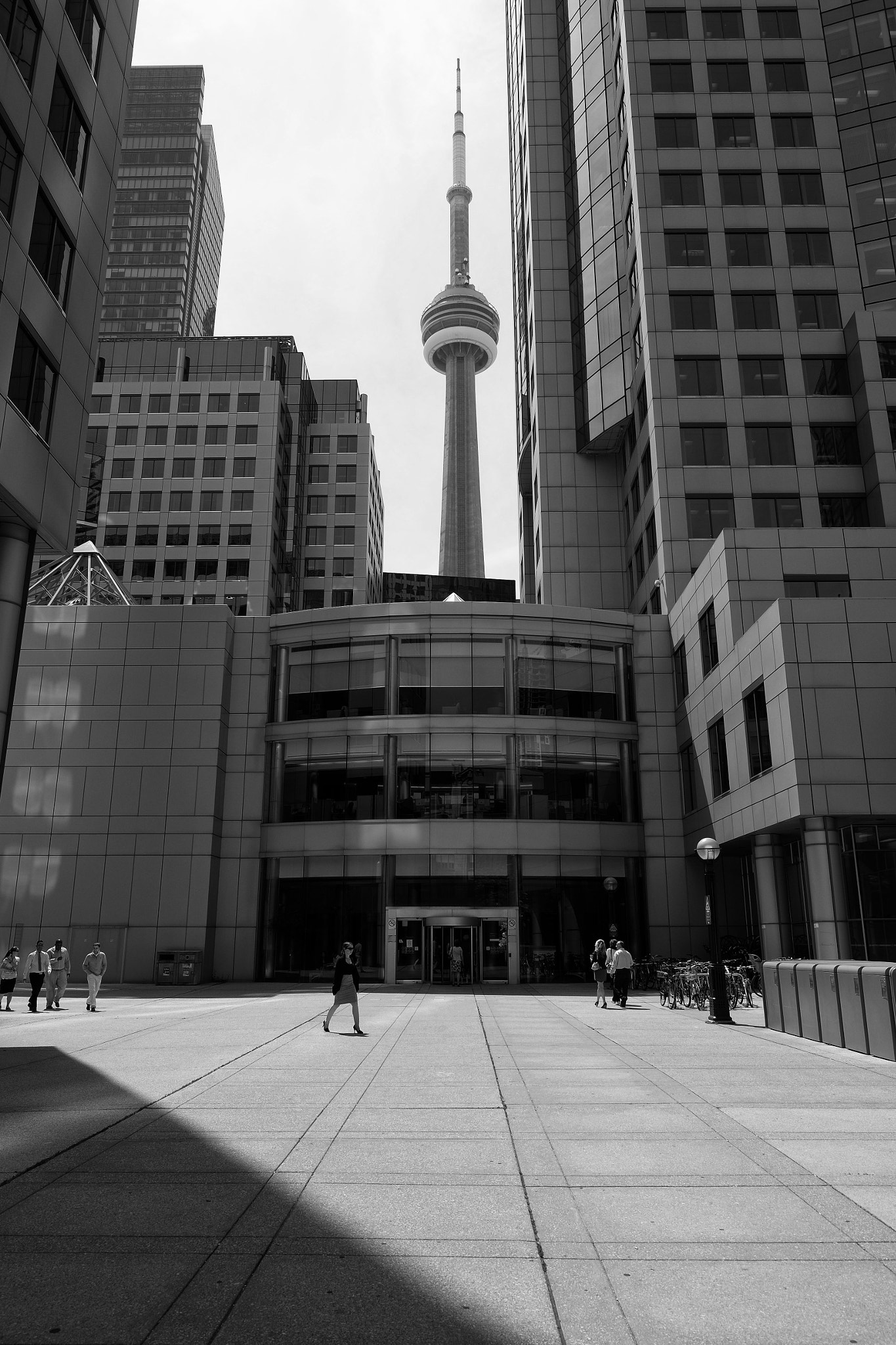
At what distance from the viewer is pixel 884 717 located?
28.0 m

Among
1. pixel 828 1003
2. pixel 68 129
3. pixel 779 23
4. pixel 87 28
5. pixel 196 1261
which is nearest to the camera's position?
pixel 196 1261

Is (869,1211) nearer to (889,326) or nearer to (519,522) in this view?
A: (889,326)

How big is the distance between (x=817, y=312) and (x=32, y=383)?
40.0m

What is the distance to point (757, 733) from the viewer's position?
31.9m

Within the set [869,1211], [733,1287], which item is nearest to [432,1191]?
[733,1287]

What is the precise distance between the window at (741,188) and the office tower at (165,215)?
118 metres

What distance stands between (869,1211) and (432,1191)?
332 centimetres

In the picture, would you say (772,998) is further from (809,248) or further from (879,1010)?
(809,248)

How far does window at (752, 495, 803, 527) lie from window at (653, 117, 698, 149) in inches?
793

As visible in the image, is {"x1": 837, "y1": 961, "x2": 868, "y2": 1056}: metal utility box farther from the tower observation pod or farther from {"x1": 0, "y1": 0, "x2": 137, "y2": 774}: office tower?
the tower observation pod

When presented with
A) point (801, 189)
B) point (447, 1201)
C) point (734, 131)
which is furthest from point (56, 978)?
point (734, 131)

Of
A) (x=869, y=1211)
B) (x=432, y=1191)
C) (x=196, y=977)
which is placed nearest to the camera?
(x=869, y=1211)

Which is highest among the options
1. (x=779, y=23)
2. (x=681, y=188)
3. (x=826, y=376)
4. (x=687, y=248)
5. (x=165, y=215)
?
(x=165, y=215)

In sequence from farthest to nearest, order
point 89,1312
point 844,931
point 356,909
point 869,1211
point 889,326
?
point 889,326
point 356,909
point 844,931
point 869,1211
point 89,1312
